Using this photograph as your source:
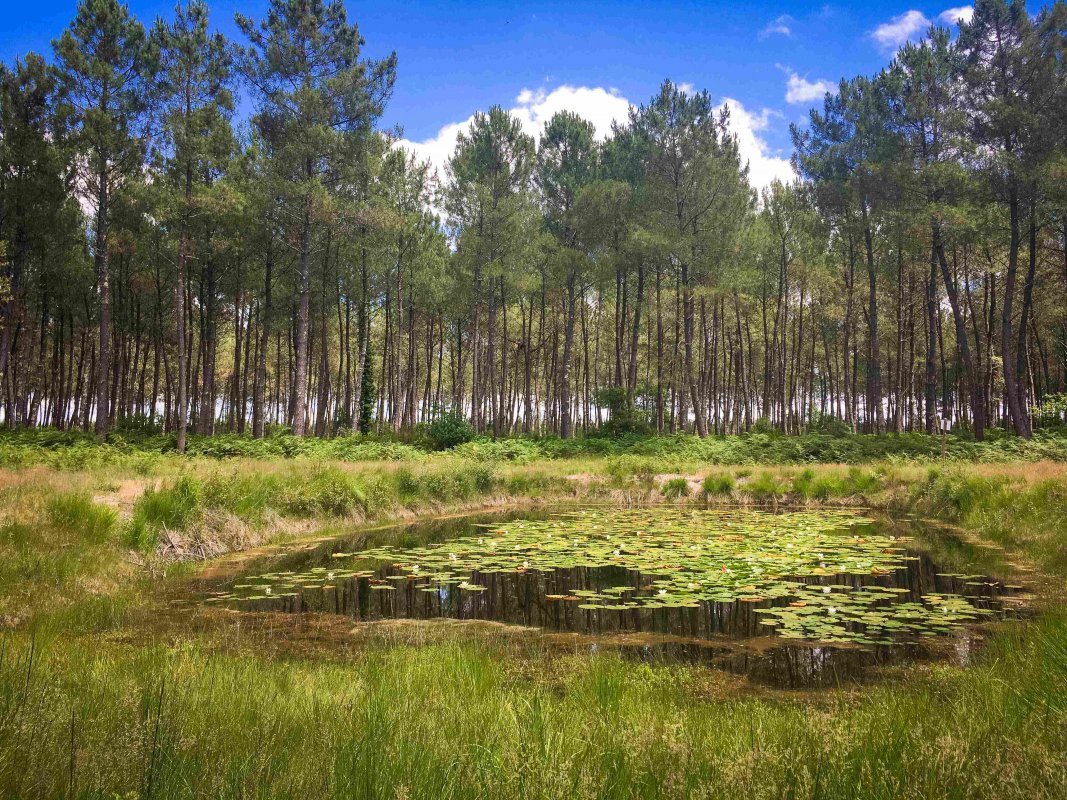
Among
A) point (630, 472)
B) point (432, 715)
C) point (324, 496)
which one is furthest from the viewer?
point (630, 472)

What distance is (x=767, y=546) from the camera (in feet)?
35.0

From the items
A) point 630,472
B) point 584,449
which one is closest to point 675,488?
point 630,472

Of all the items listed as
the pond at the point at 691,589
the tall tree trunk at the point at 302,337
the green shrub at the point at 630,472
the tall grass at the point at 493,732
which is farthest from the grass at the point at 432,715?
the tall tree trunk at the point at 302,337

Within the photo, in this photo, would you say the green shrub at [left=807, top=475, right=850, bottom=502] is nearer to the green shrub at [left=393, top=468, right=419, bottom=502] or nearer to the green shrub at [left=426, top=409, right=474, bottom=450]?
the green shrub at [left=393, top=468, right=419, bottom=502]

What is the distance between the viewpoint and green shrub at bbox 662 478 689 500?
19000 millimetres

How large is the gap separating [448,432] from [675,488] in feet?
39.2

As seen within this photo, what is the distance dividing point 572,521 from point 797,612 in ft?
26.2

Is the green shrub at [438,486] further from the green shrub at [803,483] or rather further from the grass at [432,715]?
the green shrub at [803,483]

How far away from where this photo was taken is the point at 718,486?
62.3ft

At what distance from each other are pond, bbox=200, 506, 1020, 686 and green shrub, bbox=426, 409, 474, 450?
14.4m

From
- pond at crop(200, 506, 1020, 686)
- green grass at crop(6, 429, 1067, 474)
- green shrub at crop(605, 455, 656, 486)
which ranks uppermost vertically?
green grass at crop(6, 429, 1067, 474)

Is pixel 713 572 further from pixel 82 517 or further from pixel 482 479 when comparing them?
pixel 482 479

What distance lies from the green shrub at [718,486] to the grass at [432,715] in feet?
35.9

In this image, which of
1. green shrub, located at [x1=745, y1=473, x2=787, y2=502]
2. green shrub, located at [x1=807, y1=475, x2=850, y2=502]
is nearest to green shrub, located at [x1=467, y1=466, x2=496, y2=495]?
green shrub, located at [x1=745, y1=473, x2=787, y2=502]
